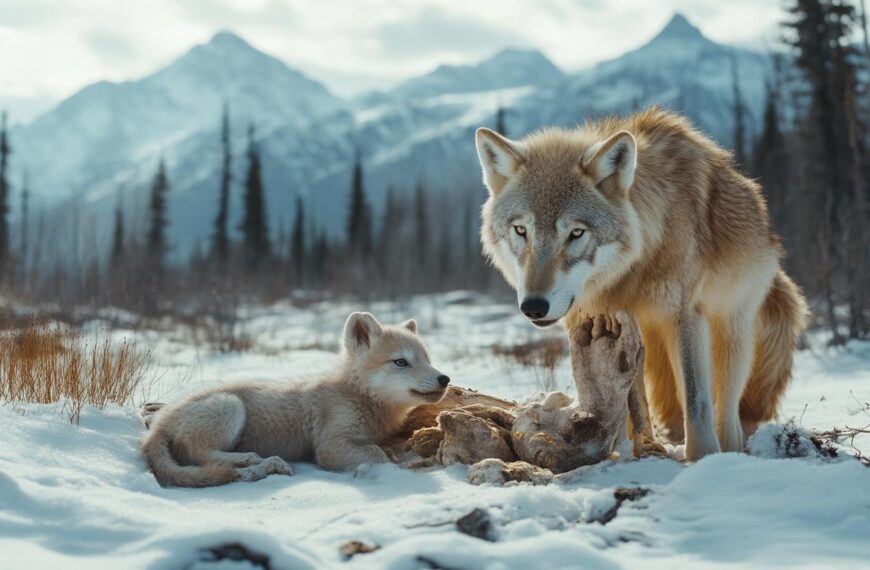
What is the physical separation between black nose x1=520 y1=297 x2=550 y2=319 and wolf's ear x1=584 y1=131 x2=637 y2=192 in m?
0.93

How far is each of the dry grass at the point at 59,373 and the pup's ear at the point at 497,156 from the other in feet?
10.4

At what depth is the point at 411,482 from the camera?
4219 mm

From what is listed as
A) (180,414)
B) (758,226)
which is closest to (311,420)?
(180,414)

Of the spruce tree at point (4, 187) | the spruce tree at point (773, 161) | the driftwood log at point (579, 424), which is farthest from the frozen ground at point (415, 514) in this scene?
the spruce tree at point (4, 187)

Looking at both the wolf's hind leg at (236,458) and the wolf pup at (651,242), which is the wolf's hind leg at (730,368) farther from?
the wolf's hind leg at (236,458)

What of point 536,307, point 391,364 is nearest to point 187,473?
point 391,364

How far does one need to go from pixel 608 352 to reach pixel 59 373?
4117 mm

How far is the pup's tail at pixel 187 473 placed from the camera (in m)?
4.18

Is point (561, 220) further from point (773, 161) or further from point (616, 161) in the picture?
point (773, 161)

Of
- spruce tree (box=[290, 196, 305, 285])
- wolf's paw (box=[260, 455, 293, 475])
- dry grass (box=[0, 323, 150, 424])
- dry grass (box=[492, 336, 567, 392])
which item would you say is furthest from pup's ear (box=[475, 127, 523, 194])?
spruce tree (box=[290, 196, 305, 285])

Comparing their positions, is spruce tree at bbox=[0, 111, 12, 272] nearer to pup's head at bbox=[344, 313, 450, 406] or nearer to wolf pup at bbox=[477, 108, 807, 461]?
pup's head at bbox=[344, 313, 450, 406]

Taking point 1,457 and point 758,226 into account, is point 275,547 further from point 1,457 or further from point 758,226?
point 758,226

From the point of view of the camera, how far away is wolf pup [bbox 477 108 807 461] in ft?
13.6

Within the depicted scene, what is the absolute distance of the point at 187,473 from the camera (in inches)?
166
